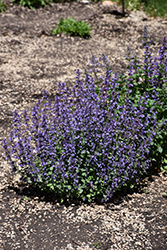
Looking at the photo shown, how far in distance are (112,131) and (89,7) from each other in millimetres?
6761

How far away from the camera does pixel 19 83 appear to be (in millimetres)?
5555

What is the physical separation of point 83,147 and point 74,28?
4.82 m

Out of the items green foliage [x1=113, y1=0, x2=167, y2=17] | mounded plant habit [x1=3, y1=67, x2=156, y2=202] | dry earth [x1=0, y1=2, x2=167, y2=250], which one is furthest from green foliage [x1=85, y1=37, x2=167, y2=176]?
green foliage [x1=113, y1=0, x2=167, y2=17]

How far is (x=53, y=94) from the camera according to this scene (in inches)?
211

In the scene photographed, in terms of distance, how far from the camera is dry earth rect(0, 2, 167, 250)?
3.08 metres

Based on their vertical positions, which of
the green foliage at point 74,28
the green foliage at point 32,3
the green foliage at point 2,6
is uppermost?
the green foliage at point 32,3

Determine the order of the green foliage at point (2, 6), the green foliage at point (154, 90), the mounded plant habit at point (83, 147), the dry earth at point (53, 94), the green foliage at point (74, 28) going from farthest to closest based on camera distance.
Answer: the green foliage at point (2, 6) < the green foliage at point (74, 28) < the green foliage at point (154, 90) < the mounded plant habit at point (83, 147) < the dry earth at point (53, 94)

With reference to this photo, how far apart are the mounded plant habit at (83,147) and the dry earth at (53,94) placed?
0.86 ft

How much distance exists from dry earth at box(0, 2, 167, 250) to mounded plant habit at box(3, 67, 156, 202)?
0.86 ft

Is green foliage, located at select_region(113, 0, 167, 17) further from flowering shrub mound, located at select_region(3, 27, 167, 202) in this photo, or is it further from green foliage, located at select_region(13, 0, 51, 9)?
flowering shrub mound, located at select_region(3, 27, 167, 202)

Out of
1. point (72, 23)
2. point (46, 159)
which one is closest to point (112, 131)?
point (46, 159)

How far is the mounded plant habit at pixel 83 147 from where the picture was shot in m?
3.19

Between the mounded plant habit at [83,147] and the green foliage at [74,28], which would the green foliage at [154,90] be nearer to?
the mounded plant habit at [83,147]

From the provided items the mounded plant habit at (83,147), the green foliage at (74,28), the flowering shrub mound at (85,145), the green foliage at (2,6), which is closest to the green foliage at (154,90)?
the flowering shrub mound at (85,145)
